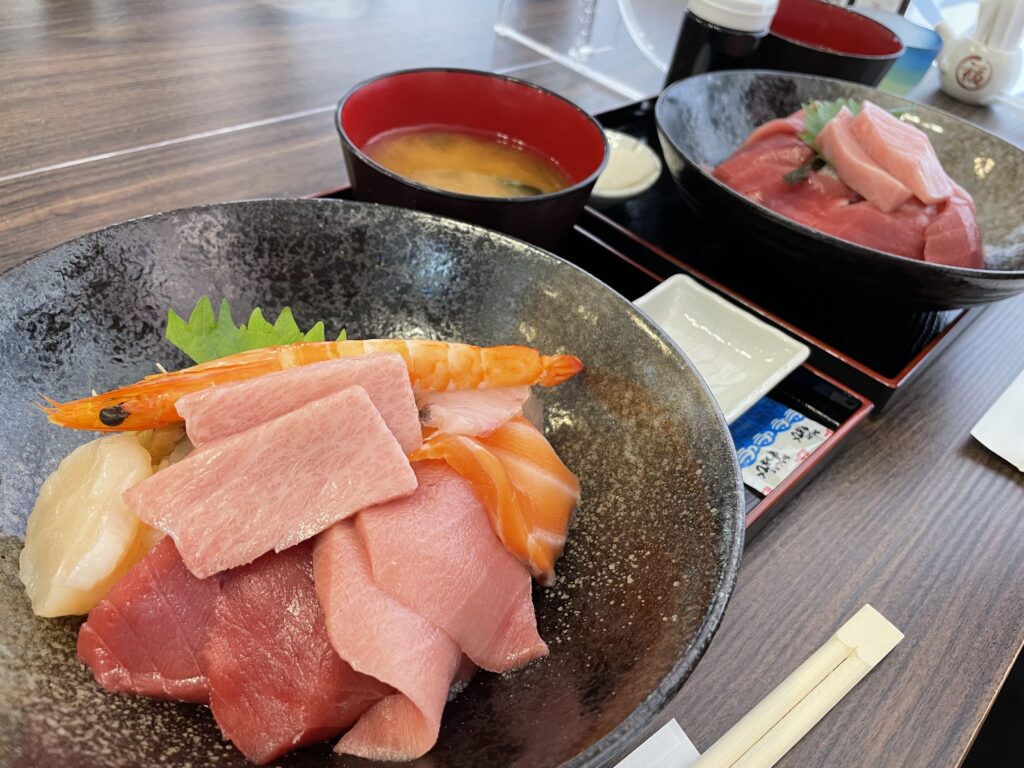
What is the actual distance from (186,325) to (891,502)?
1193 millimetres

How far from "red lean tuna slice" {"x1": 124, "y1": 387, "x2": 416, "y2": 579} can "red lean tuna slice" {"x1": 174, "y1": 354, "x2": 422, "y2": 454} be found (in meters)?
0.02

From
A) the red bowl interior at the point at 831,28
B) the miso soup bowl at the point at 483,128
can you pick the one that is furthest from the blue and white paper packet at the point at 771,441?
the red bowl interior at the point at 831,28

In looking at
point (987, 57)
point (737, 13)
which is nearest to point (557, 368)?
point (737, 13)

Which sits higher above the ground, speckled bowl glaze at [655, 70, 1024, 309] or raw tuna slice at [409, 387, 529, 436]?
speckled bowl glaze at [655, 70, 1024, 309]

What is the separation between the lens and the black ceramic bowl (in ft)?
7.38

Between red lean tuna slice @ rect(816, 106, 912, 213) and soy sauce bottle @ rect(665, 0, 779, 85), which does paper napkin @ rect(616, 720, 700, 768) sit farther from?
soy sauce bottle @ rect(665, 0, 779, 85)

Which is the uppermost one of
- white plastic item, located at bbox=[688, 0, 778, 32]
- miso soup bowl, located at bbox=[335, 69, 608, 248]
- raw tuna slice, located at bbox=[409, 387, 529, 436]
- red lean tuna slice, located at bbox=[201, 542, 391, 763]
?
white plastic item, located at bbox=[688, 0, 778, 32]

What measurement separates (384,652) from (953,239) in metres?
1.52

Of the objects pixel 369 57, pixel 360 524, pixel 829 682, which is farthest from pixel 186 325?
pixel 369 57

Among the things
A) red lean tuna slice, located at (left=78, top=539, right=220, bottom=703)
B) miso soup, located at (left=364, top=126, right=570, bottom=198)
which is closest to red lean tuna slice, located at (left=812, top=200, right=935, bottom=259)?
miso soup, located at (left=364, top=126, right=570, bottom=198)

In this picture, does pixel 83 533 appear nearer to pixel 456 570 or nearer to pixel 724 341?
pixel 456 570

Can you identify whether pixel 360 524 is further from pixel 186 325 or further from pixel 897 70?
pixel 897 70

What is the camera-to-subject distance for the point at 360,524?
805 millimetres

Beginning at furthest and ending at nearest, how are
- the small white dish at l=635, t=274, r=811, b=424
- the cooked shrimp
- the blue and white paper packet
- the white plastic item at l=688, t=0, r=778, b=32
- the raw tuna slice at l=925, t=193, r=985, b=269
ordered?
the white plastic item at l=688, t=0, r=778, b=32, the raw tuna slice at l=925, t=193, r=985, b=269, the small white dish at l=635, t=274, r=811, b=424, the blue and white paper packet, the cooked shrimp
